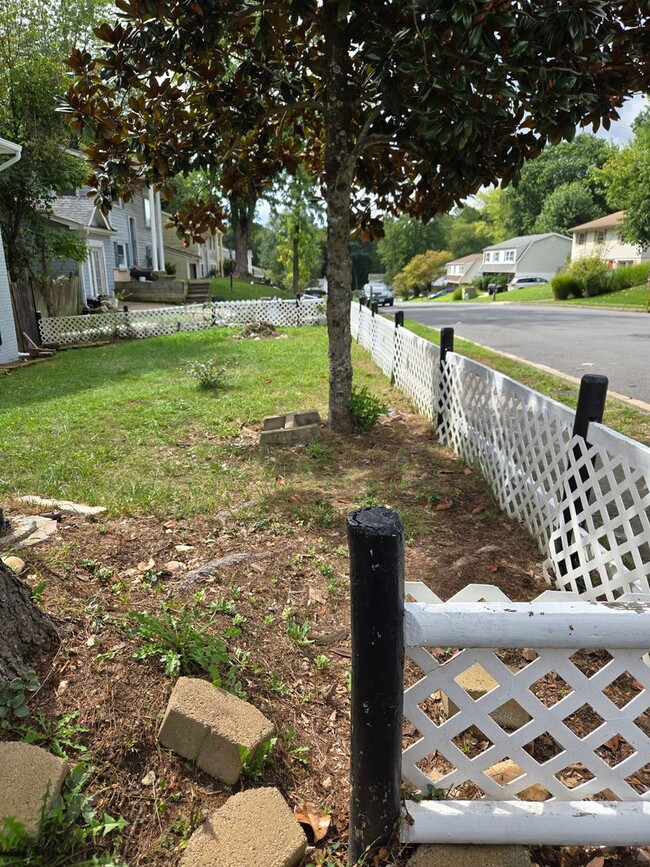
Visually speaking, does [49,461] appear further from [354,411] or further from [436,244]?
[436,244]

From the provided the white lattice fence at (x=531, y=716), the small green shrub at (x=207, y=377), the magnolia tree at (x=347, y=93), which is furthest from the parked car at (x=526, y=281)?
the white lattice fence at (x=531, y=716)

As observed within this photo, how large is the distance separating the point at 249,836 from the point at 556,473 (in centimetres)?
257

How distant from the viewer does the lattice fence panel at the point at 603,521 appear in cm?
258

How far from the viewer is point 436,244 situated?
84.6 m

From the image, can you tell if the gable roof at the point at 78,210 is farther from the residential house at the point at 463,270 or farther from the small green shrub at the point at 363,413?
the residential house at the point at 463,270

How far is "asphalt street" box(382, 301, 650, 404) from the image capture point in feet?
29.3

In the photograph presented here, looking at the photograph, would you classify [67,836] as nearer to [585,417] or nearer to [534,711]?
[534,711]

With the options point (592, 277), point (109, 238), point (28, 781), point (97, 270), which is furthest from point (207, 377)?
point (592, 277)

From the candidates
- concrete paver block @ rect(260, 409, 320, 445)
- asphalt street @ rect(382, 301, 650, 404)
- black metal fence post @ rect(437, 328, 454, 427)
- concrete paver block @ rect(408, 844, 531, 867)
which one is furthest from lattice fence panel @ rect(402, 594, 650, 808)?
asphalt street @ rect(382, 301, 650, 404)

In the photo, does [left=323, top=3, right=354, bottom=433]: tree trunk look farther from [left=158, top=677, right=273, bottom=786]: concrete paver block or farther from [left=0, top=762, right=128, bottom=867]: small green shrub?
[left=0, top=762, right=128, bottom=867]: small green shrub

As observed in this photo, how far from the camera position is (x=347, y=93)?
216 inches

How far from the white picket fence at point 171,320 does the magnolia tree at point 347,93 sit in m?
9.31

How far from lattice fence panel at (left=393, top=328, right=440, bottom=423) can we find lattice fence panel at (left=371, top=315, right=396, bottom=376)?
1.55 feet

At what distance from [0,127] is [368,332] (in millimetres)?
10095
